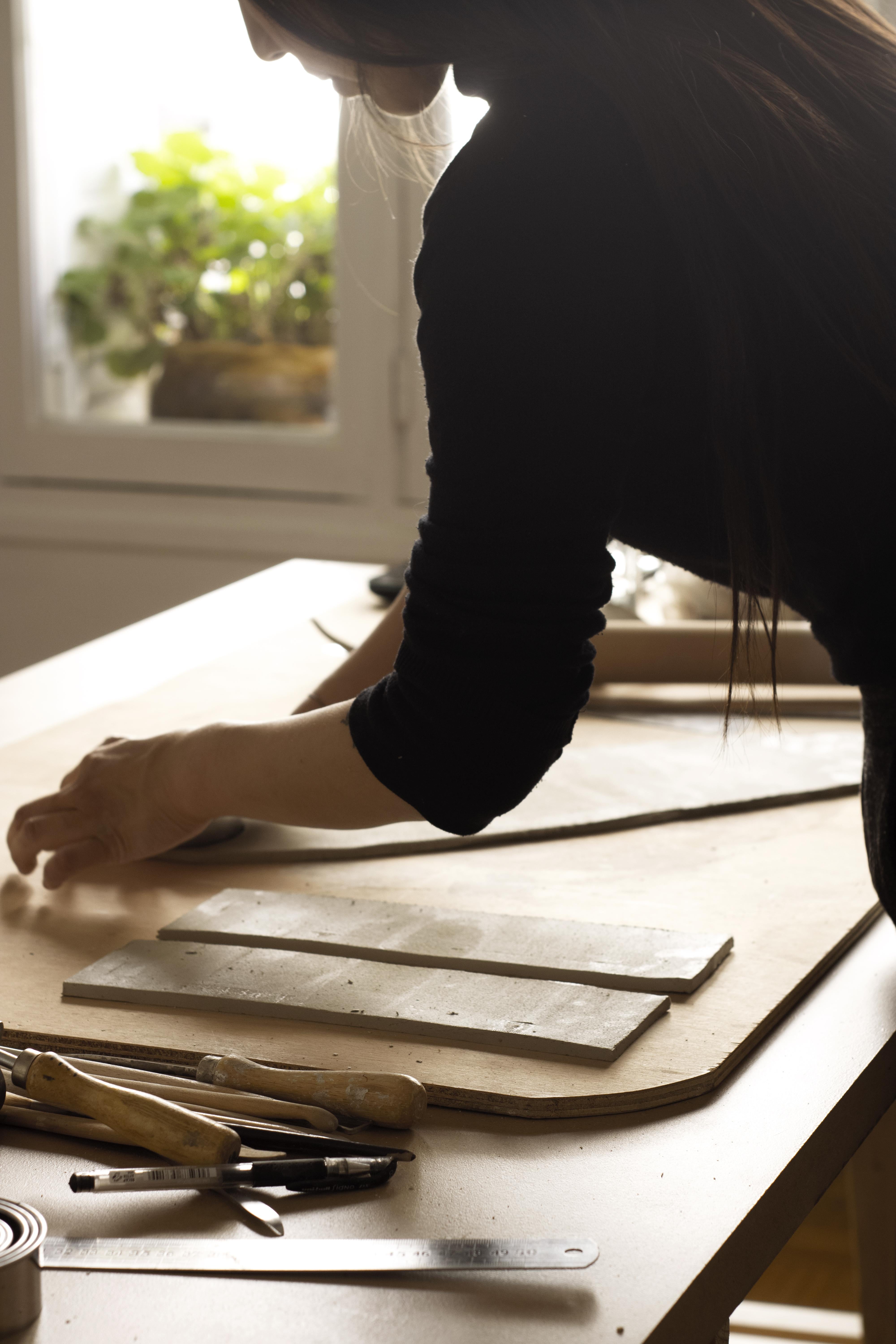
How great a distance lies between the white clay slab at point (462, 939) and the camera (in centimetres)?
74

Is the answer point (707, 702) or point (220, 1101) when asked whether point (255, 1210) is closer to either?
point (220, 1101)

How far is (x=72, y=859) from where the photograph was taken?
0.87m

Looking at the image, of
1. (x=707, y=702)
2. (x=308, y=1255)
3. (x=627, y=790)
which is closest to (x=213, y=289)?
(x=707, y=702)

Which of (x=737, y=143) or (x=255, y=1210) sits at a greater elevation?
(x=737, y=143)

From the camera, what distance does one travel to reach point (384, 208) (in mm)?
2496

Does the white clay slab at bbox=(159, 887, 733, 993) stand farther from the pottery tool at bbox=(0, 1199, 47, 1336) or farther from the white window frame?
the white window frame

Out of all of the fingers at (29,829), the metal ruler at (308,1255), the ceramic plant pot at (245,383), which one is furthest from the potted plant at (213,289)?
the metal ruler at (308,1255)

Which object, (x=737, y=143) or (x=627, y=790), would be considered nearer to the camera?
(x=737, y=143)

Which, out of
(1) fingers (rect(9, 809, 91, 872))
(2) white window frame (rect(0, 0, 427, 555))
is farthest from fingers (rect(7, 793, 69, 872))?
(2) white window frame (rect(0, 0, 427, 555))

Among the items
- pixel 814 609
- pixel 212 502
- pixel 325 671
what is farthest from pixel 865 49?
pixel 212 502

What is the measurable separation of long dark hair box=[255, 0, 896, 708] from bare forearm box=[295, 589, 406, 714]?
1.44 ft

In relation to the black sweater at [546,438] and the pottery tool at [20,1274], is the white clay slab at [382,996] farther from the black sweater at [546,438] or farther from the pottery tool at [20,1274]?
the pottery tool at [20,1274]

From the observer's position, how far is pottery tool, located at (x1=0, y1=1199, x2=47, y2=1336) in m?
0.46

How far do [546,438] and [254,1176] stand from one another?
1.10 ft
